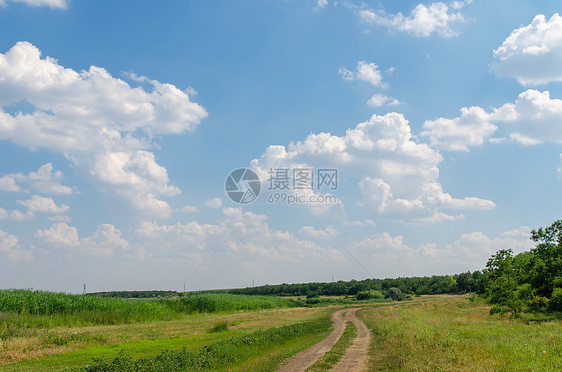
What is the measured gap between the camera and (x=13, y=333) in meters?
25.3

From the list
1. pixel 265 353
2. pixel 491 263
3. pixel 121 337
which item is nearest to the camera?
pixel 265 353

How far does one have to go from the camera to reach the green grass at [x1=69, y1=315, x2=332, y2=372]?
49.5 ft

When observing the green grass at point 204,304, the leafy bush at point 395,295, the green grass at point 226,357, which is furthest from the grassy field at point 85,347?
the leafy bush at point 395,295

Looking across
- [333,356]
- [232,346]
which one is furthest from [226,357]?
[333,356]

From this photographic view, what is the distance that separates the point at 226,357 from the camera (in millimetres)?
18891

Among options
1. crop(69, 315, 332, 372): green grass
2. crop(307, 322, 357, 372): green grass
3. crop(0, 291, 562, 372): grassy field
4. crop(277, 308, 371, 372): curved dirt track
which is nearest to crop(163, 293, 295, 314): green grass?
crop(0, 291, 562, 372): grassy field

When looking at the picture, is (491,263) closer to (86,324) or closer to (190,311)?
(190,311)

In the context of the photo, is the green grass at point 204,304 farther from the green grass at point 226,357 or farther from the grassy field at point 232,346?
the green grass at point 226,357

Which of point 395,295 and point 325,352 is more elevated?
point 325,352

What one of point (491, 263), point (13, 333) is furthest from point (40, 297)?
point (491, 263)

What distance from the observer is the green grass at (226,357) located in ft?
49.5

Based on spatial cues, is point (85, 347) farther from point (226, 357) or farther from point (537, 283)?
point (537, 283)

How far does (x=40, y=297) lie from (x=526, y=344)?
41695mm

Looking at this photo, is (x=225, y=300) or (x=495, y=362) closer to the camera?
(x=495, y=362)
